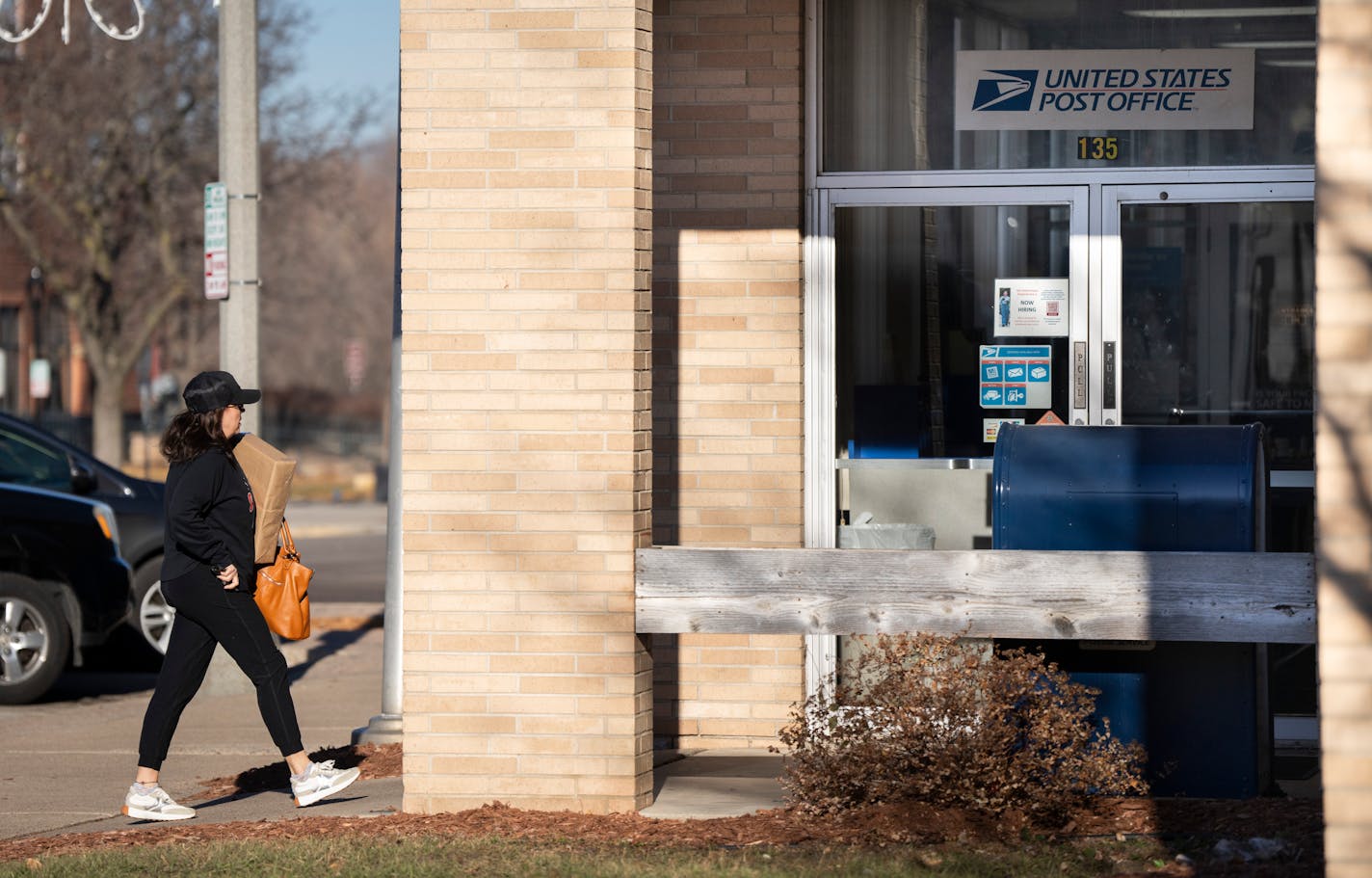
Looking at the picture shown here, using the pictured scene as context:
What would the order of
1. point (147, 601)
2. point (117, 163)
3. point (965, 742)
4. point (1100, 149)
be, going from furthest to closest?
point (117, 163) → point (147, 601) → point (1100, 149) → point (965, 742)

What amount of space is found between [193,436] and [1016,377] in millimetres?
3798

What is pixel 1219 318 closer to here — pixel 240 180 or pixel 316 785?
pixel 316 785

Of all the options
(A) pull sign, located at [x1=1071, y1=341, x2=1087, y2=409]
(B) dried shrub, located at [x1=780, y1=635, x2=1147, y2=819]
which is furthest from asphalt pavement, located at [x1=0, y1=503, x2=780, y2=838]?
(A) pull sign, located at [x1=1071, y1=341, x2=1087, y2=409]

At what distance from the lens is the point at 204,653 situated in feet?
23.6

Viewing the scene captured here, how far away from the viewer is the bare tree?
95.0 feet

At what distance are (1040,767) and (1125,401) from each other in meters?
2.87

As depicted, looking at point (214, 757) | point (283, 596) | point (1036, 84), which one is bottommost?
point (214, 757)

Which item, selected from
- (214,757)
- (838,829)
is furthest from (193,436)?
(838,829)

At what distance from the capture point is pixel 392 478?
9.27 m

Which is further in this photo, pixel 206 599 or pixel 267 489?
pixel 267 489

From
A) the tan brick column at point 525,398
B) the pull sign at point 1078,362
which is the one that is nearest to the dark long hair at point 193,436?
the tan brick column at point 525,398

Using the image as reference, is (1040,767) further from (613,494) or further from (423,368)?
(423,368)

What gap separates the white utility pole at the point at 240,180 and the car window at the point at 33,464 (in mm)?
1659

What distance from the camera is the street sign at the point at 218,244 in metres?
11.1
